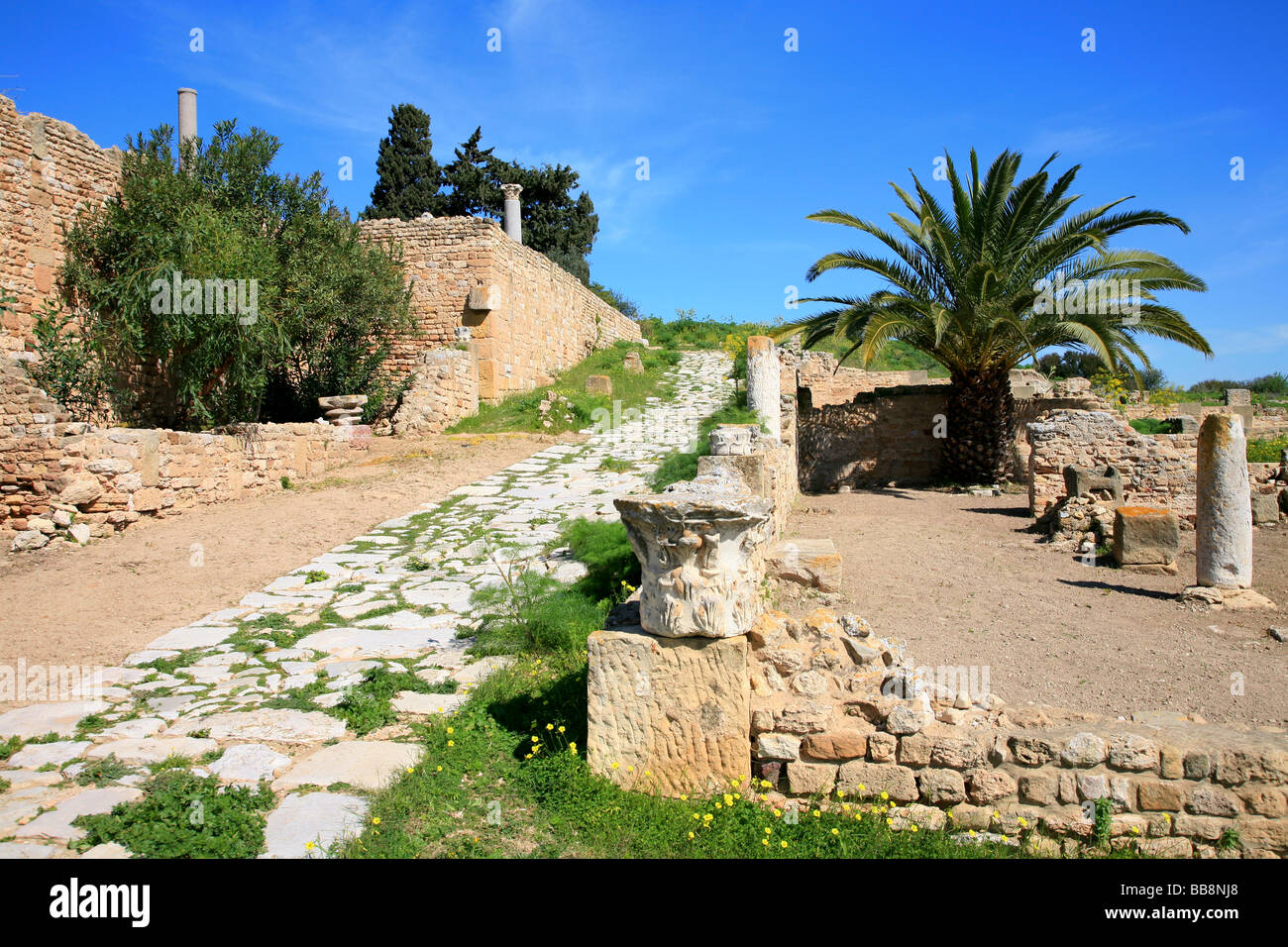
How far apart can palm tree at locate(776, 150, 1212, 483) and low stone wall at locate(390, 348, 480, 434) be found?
624 cm

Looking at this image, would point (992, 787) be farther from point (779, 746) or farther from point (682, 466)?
point (682, 466)

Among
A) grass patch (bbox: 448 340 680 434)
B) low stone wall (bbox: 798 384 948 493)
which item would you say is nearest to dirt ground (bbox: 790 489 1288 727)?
low stone wall (bbox: 798 384 948 493)

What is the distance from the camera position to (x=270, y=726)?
4234 mm

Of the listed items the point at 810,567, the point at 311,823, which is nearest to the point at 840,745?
the point at 810,567

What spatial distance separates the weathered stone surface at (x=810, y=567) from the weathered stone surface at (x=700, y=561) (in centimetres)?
177

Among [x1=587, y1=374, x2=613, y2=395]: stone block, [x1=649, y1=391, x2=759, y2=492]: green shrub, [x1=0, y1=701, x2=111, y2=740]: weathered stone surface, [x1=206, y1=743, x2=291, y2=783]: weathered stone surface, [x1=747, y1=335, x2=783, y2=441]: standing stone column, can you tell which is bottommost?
[x1=206, y1=743, x2=291, y2=783]: weathered stone surface

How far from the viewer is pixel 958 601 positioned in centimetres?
686

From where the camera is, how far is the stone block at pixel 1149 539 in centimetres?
820

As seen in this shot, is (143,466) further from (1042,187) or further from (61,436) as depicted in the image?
(1042,187)

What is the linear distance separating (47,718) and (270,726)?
4.12 feet

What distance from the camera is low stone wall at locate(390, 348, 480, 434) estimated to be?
14234 millimetres

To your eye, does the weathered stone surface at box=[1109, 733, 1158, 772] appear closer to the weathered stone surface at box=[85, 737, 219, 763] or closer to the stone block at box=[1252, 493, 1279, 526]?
the weathered stone surface at box=[85, 737, 219, 763]
